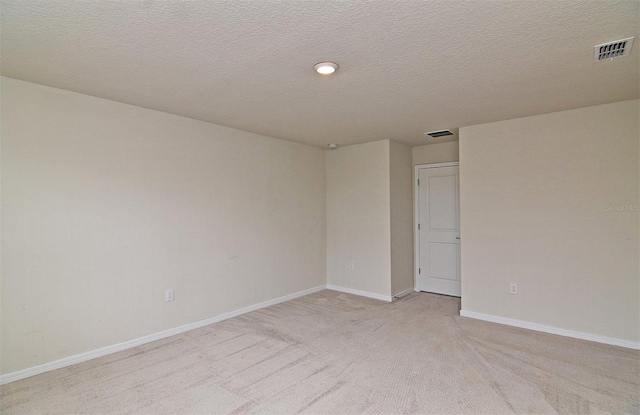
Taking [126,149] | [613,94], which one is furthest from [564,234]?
[126,149]

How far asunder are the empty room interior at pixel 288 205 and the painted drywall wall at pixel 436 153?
24 cm

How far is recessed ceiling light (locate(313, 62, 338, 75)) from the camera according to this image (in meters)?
2.35

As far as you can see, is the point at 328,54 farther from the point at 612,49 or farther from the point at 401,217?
the point at 401,217

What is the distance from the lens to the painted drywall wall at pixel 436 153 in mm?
5070

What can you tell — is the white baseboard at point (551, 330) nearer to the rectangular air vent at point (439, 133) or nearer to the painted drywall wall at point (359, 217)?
the painted drywall wall at point (359, 217)

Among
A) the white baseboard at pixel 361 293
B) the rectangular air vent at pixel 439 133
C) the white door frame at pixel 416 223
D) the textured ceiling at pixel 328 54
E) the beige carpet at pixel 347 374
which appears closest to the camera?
the textured ceiling at pixel 328 54

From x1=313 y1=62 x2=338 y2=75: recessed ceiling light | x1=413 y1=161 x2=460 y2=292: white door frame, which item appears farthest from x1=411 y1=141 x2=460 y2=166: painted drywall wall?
x1=313 y1=62 x2=338 y2=75: recessed ceiling light

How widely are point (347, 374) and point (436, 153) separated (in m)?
3.76

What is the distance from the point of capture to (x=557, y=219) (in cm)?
360

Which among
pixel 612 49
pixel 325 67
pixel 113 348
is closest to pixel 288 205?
pixel 113 348

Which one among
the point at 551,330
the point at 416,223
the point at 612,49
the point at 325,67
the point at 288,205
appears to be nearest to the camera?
the point at 612,49

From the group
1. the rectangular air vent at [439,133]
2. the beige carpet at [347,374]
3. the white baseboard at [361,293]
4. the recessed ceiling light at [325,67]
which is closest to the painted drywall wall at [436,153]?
the rectangular air vent at [439,133]

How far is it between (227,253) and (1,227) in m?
2.12

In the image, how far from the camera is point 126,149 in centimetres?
330
